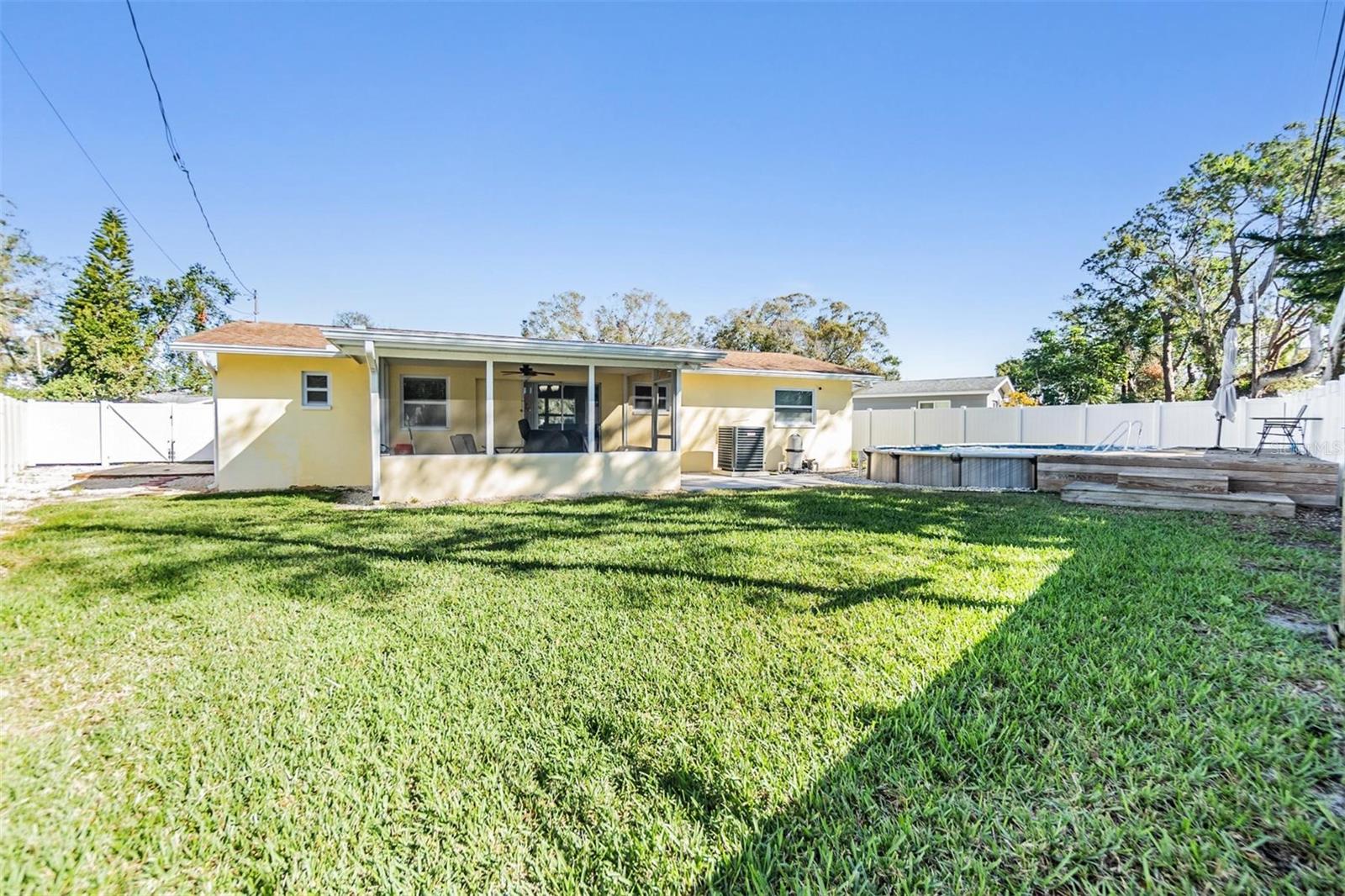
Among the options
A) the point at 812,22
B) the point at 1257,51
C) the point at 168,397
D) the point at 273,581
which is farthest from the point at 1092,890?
the point at 168,397

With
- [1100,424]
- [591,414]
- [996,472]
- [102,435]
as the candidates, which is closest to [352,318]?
[102,435]

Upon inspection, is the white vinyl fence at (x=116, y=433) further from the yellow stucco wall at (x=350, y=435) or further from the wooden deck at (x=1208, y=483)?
the wooden deck at (x=1208, y=483)

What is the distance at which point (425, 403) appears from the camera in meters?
11.9

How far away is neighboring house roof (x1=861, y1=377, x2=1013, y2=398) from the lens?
26.7 meters

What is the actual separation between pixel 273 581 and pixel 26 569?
2466mm

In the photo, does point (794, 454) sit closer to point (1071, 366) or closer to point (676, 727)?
point (676, 727)

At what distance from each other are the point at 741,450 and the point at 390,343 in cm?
835

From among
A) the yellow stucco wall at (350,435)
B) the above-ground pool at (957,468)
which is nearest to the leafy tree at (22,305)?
the yellow stucco wall at (350,435)

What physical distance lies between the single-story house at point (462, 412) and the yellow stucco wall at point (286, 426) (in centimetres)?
2

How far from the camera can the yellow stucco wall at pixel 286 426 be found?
10633 mm

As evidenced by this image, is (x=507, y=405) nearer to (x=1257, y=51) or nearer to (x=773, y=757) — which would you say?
(x=773, y=757)

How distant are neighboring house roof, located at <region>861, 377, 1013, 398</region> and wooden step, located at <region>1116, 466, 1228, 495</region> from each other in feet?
57.7

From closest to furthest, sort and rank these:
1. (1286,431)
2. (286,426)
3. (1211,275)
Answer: (286,426)
(1286,431)
(1211,275)

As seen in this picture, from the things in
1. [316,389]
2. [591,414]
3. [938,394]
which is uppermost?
[938,394]
